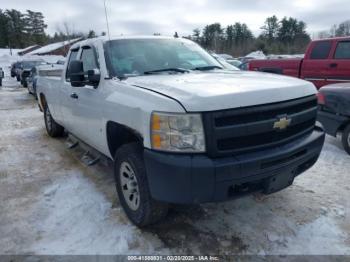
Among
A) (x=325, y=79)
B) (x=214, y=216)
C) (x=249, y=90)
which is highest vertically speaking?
(x=249, y=90)

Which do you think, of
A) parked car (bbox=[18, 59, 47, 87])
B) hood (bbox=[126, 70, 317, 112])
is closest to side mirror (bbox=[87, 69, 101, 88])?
hood (bbox=[126, 70, 317, 112])

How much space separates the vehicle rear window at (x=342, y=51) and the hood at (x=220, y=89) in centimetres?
610

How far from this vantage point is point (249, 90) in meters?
2.63

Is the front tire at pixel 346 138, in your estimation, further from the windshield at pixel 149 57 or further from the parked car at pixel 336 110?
the windshield at pixel 149 57

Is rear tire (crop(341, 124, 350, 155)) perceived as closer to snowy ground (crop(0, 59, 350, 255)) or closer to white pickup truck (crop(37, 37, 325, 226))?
snowy ground (crop(0, 59, 350, 255))

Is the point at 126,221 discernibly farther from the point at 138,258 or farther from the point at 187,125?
the point at 187,125

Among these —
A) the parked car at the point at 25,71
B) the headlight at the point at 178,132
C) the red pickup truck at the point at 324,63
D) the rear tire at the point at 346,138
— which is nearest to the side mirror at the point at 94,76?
the headlight at the point at 178,132

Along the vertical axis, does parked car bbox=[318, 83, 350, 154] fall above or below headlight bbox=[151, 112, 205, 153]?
below

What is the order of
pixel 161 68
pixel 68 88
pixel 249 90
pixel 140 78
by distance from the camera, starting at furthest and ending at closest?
1. pixel 68 88
2. pixel 161 68
3. pixel 140 78
4. pixel 249 90

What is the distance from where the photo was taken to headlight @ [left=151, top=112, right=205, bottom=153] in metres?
2.44

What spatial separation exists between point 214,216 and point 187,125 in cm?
137

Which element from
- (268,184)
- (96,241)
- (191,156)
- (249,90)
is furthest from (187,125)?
(96,241)

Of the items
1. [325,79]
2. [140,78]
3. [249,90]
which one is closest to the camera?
[249,90]

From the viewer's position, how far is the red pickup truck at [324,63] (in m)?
8.29
